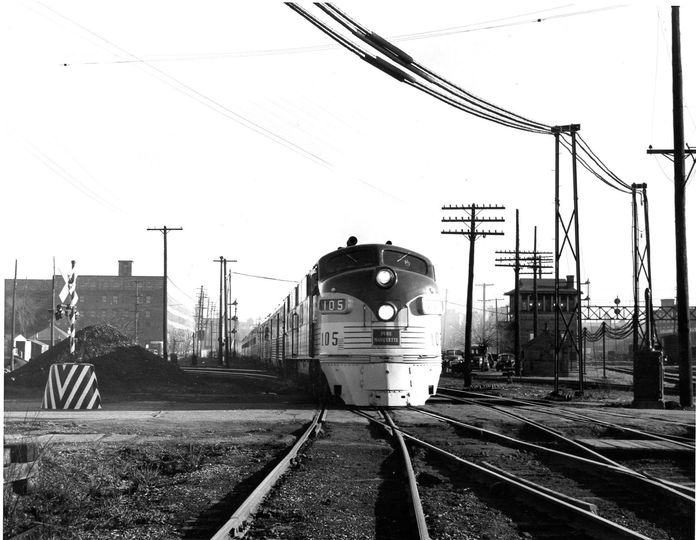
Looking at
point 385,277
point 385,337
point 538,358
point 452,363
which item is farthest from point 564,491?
point 452,363

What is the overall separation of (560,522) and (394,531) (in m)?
1.44

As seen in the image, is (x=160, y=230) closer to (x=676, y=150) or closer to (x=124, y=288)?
(x=676, y=150)

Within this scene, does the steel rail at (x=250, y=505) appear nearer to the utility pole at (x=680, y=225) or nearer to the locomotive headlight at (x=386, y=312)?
the locomotive headlight at (x=386, y=312)

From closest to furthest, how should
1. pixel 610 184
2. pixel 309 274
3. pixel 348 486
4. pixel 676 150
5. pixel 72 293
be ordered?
pixel 348 486 < pixel 72 293 < pixel 309 274 < pixel 676 150 < pixel 610 184

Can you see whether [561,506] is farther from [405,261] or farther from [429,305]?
[405,261]

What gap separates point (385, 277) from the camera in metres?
15.4

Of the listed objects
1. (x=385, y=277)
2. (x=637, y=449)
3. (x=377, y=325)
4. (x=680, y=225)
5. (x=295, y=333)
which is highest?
(x=680, y=225)

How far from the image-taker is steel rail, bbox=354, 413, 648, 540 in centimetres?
525

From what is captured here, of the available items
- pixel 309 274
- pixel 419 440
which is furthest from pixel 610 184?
pixel 419 440

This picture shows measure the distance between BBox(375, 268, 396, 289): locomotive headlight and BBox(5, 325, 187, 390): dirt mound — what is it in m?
14.3

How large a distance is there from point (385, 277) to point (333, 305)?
1.29 meters

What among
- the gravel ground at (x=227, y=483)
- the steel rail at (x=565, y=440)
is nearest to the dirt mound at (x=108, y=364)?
the gravel ground at (x=227, y=483)

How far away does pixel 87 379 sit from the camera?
1558 cm

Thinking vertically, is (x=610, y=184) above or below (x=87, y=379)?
above
